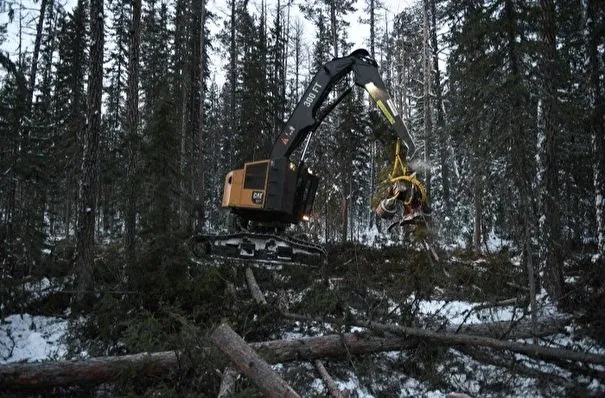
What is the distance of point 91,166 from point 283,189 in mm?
4949

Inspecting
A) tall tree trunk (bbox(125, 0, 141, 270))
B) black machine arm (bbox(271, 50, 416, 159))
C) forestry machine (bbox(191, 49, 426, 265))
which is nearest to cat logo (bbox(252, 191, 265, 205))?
forestry machine (bbox(191, 49, 426, 265))

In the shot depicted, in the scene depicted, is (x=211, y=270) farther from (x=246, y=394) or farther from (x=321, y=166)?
(x=321, y=166)

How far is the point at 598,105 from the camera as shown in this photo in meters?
8.48

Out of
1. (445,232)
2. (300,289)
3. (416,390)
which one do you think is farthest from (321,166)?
(416,390)

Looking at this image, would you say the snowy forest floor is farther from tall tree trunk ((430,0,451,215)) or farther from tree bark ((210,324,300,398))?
tall tree trunk ((430,0,451,215))

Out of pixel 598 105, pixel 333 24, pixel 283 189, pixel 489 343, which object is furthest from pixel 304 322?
pixel 333 24

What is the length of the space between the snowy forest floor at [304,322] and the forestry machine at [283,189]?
1817mm

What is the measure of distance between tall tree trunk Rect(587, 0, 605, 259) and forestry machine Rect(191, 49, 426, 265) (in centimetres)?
437

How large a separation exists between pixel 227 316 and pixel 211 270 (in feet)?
4.64

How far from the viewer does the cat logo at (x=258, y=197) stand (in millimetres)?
12406

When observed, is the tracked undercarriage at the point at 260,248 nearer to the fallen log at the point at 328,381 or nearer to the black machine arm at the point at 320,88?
the black machine arm at the point at 320,88

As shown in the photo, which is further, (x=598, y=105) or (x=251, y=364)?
(x=598, y=105)

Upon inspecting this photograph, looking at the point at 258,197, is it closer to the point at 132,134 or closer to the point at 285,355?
the point at 132,134

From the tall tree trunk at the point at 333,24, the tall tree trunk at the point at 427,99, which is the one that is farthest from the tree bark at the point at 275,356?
the tall tree trunk at the point at 333,24
